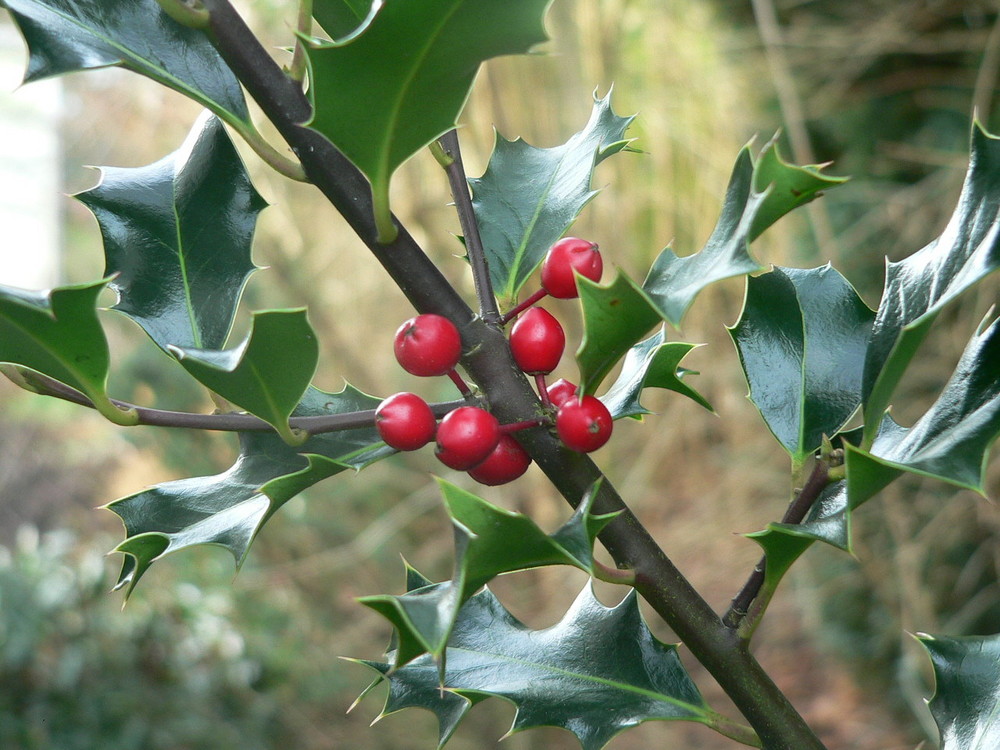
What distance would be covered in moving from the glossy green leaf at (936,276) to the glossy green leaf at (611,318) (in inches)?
4.4

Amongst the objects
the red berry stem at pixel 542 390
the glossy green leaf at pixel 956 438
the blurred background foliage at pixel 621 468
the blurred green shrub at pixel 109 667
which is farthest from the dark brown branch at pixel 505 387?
the blurred green shrub at pixel 109 667

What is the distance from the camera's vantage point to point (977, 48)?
228 cm

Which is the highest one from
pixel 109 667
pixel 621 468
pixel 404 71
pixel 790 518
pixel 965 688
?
pixel 404 71

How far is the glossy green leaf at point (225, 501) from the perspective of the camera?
513 millimetres

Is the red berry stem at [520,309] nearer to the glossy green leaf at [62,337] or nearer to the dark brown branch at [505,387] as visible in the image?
the dark brown branch at [505,387]

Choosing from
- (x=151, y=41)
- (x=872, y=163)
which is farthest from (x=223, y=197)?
(x=872, y=163)

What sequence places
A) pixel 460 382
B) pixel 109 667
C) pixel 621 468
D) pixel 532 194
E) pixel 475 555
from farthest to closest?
pixel 621 468, pixel 109 667, pixel 532 194, pixel 460 382, pixel 475 555

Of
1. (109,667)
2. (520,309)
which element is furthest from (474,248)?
(109,667)

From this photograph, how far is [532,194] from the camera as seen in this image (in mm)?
605

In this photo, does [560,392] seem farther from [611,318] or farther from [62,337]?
[62,337]

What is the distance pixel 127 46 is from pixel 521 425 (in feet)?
0.95

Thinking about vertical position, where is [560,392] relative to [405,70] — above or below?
below

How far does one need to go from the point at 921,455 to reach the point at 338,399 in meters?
0.33

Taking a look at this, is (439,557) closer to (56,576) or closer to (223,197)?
(56,576)
